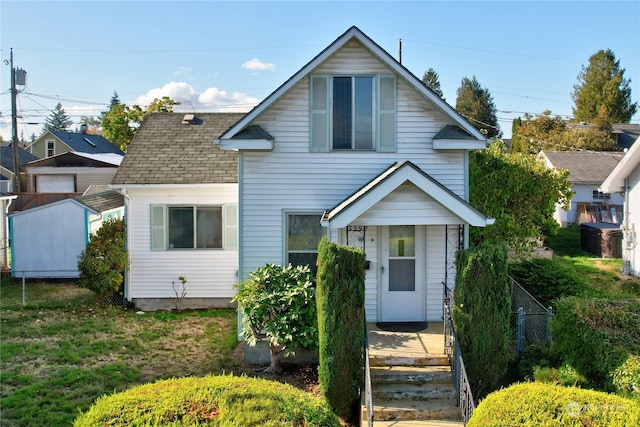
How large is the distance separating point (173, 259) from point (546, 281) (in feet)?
33.5

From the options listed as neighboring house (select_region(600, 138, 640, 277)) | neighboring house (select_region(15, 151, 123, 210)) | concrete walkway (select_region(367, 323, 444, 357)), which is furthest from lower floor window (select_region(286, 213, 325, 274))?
neighboring house (select_region(15, 151, 123, 210))

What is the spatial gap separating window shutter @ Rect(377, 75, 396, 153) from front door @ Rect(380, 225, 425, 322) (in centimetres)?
179

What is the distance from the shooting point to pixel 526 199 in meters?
15.4

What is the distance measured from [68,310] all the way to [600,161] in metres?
32.4

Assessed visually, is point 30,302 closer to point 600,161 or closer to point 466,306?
point 466,306

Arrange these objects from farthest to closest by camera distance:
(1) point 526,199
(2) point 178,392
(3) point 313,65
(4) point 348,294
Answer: (1) point 526,199, (3) point 313,65, (4) point 348,294, (2) point 178,392

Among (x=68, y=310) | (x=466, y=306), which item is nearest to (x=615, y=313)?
(x=466, y=306)

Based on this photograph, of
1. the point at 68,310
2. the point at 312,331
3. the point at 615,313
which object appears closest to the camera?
the point at 615,313

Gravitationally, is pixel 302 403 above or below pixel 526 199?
below

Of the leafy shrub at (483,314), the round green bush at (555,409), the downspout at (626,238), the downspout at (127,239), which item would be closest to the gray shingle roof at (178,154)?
the downspout at (127,239)

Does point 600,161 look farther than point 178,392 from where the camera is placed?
Yes

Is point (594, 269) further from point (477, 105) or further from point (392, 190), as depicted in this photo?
point (477, 105)

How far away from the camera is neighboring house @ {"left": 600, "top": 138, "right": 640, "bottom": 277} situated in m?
18.9

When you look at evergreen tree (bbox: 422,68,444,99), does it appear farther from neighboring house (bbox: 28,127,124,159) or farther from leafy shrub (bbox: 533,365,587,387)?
leafy shrub (bbox: 533,365,587,387)
